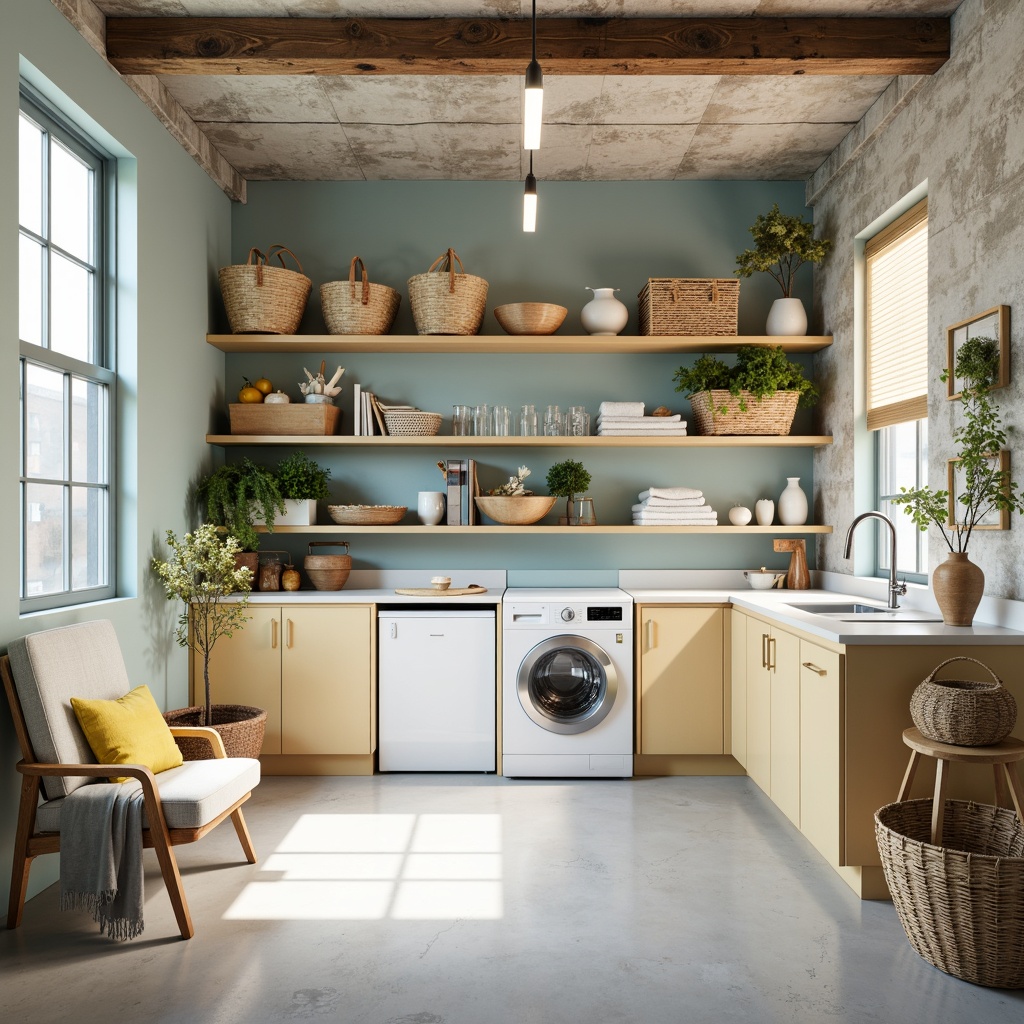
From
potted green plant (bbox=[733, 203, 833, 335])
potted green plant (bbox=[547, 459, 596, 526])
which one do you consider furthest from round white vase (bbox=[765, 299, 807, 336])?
potted green plant (bbox=[547, 459, 596, 526])

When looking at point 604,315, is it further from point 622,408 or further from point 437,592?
point 437,592

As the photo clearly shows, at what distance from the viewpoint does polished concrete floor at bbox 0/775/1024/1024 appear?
2111 millimetres

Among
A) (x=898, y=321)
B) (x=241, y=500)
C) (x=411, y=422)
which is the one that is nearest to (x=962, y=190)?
(x=898, y=321)

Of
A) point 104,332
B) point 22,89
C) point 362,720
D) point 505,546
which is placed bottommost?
point 362,720

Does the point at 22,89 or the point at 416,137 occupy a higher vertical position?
the point at 416,137

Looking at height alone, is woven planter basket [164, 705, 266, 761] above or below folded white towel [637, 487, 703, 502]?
below

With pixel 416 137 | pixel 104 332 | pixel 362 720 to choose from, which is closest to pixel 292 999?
pixel 362 720

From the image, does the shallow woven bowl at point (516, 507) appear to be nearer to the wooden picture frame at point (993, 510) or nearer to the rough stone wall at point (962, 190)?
the rough stone wall at point (962, 190)

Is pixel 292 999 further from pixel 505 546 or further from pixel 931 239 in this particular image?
pixel 931 239

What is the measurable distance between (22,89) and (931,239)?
325 cm

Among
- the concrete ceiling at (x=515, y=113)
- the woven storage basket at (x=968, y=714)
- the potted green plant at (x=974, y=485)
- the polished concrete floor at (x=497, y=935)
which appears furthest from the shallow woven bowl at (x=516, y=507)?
the woven storage basket at (x=968, y=714)

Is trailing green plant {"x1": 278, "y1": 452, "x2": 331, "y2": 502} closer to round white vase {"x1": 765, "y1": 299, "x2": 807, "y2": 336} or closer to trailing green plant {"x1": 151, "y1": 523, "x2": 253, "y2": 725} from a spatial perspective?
trailing green plant {"x1": 151, "y1": 523, "x2": 253, "y2": 725}

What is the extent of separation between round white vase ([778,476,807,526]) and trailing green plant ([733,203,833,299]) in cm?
104

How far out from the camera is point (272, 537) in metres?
4.59
